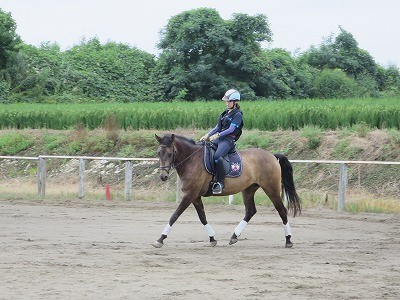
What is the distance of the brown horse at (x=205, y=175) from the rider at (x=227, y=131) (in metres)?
0.17

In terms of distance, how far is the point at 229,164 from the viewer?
16.0 m

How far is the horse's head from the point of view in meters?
15.1

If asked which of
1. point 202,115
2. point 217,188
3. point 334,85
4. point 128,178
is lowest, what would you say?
point 128,178

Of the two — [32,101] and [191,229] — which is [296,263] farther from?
[32,101]

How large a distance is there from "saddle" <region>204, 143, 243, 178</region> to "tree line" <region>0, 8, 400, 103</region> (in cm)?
3043

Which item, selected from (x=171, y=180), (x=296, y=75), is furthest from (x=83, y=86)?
(x=171, y=180)

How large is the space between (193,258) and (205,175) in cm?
251

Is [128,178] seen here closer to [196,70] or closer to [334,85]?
[196,70]

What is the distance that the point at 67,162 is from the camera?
114ft

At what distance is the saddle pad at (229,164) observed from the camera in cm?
1585

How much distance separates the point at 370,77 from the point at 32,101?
19.9 meters

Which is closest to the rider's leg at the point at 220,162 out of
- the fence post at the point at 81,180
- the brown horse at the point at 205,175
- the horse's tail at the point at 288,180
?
the brown horse at the point at 205,175

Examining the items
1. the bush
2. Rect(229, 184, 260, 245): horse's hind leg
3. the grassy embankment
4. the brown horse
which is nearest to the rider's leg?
the brown horse

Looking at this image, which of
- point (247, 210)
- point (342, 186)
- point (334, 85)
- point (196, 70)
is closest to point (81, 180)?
point (342, 186)
